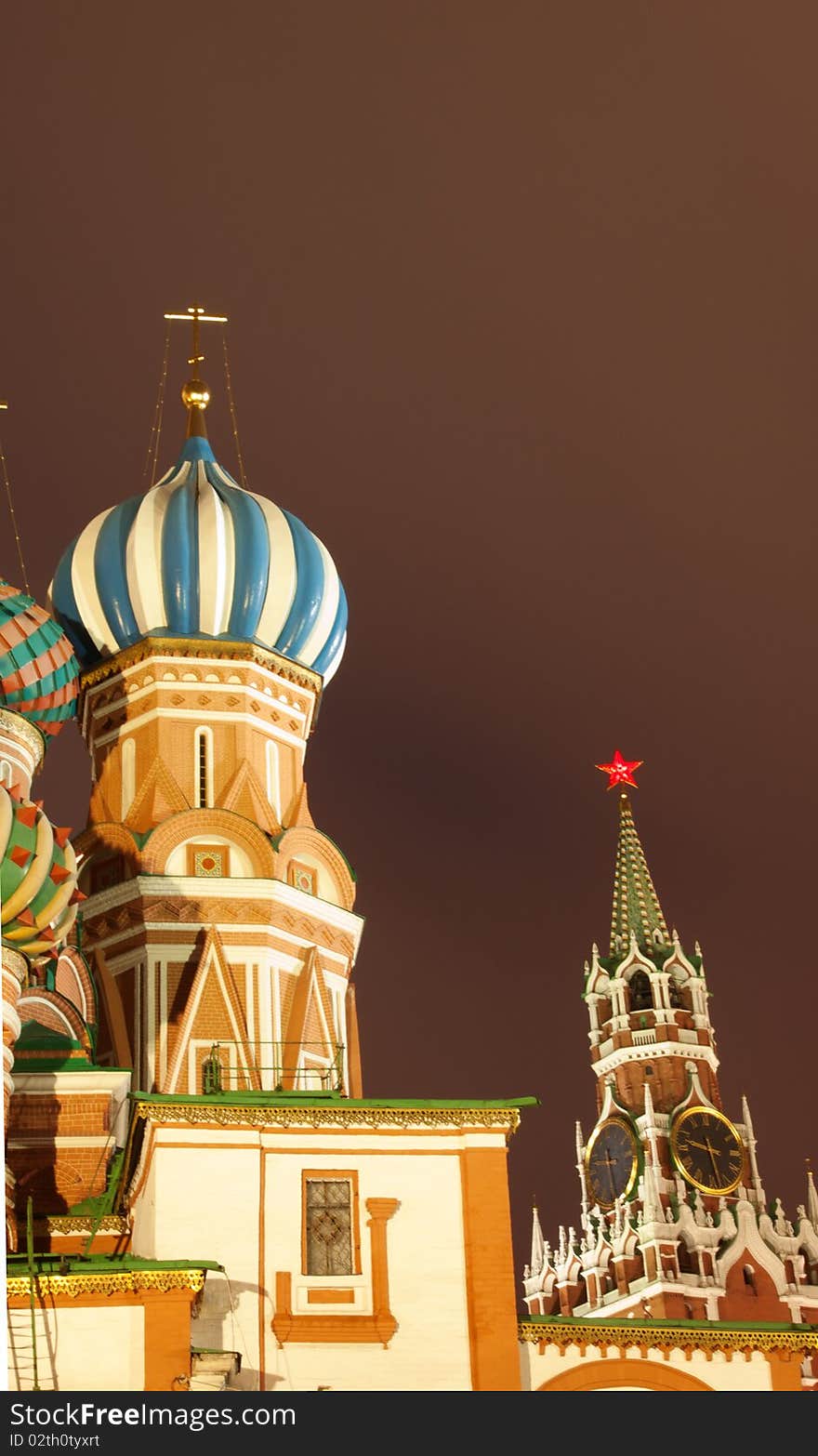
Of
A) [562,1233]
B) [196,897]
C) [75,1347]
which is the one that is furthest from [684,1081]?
[75,1347]

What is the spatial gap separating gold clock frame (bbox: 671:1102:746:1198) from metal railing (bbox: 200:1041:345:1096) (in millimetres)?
22640

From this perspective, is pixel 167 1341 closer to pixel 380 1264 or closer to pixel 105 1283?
pixel 105 1283

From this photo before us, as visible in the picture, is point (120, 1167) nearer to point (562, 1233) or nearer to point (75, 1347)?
point (75, 1347)

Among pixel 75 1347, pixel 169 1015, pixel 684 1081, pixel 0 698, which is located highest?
pixel 684 1081

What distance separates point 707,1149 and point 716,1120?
66 cm

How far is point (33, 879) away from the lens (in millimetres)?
22219

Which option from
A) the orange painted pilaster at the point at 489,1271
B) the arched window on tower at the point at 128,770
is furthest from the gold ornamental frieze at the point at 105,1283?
the arched window on tower at the point at 128,770

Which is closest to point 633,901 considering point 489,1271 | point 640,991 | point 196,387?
point 640,991

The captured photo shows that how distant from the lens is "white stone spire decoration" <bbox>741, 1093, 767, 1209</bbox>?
47.3m

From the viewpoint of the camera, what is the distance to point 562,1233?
1913 inches
